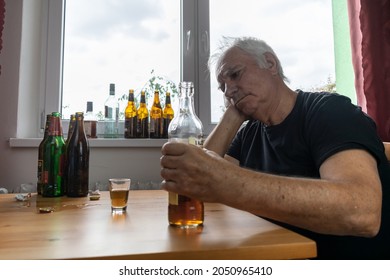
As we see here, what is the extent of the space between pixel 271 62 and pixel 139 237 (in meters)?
0.78

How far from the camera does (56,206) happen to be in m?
0.75

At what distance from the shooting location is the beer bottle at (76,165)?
2.92ft

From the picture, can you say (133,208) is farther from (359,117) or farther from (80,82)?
(80,82)

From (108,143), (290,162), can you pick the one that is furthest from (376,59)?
(108,143)

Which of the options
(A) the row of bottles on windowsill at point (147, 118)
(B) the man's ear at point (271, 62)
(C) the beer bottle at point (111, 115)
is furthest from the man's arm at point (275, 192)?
(C) the beer bottle at point (111, 115)

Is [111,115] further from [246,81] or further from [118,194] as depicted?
[118,194]

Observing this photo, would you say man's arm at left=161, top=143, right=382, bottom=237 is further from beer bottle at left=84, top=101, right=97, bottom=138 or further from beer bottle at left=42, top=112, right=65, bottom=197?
beer bottle at left=84, top=101, right=97, bottom=138

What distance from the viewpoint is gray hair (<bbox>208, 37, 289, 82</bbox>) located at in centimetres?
102

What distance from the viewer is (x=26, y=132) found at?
153 cm

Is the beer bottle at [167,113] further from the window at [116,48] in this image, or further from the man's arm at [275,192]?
the man's arm at [275,192]

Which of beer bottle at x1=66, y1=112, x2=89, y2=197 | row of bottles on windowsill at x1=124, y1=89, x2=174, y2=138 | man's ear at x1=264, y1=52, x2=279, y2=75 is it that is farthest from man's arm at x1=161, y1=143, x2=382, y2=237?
row of bottles on windowsill at x1=124, y1=89, x2=174, y2=138

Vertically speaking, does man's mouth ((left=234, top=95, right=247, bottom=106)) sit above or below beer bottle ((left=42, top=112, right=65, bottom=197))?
above
